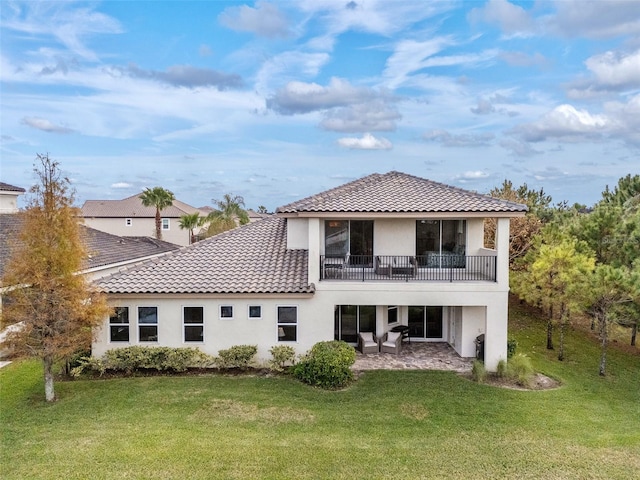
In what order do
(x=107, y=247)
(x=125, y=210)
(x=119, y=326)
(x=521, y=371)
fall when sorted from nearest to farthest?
(x=521, y=371)
(x=119, y=326)
(x=107, y=247)
(x=125, y=210)

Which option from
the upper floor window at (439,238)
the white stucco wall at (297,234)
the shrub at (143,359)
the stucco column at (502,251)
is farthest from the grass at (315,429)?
the white stucco wall at (297,234)

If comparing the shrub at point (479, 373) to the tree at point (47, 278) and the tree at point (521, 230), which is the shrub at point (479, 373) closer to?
the tree at point (47, 278)

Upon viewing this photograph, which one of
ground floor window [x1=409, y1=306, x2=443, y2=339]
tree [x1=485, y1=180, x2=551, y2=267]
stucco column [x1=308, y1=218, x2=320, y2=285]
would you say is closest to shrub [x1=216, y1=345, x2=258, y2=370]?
stucco column [x1=308, y1=218, x2=320, y2=285]

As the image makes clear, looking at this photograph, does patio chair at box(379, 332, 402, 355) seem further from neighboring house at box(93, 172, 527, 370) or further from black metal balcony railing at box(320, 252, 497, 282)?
black metal balcony railing at box(320, 252, 497, 282)

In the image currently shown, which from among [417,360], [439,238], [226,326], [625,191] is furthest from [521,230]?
[226,326]

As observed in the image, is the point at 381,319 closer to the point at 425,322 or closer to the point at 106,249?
the point at 425,322

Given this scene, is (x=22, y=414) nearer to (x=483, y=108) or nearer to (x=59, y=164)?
(x=59, y=164)

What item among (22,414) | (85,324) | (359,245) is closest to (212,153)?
(359,245)
